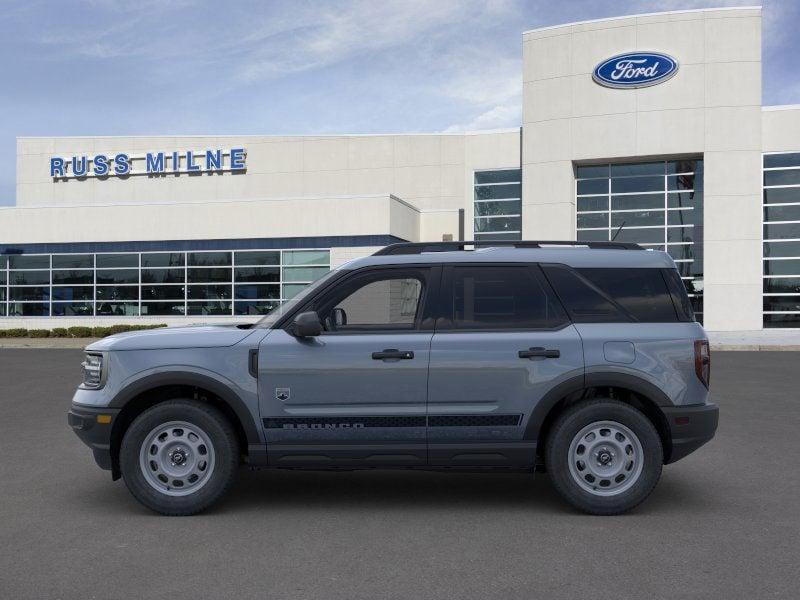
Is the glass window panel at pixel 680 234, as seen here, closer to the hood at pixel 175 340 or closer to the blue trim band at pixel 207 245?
the blue trim band at pixel 207 245

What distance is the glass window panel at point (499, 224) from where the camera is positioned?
3897 centimetres

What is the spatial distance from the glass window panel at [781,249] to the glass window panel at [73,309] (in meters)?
29.6

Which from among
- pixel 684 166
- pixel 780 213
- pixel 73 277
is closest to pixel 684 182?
pixel 684 166

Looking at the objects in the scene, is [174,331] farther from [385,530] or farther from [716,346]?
[716,346]

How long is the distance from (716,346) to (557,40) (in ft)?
53.7

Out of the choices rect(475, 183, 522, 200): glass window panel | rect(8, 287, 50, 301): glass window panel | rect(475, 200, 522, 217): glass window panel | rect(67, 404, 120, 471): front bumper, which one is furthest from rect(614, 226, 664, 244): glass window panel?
rect(67, 404, 120, 471): front bumper

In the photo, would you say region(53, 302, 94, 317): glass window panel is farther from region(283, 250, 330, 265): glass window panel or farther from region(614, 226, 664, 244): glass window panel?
region(614, 226, 664, 244): glass window panel

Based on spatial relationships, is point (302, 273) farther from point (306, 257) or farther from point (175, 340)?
point (175, 340)

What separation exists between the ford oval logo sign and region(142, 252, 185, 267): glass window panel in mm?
19647

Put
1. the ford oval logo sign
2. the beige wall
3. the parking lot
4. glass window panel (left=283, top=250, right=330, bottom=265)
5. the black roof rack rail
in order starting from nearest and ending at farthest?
the parking lot < the black roof rack rail < the beige wall < the ford oval logo sign < glass window panel (left=283, top=250, right=330, bottom=265)

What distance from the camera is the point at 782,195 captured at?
34438mm

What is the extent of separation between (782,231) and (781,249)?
29.9 inches

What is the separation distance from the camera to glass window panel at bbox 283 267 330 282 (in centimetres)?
3578

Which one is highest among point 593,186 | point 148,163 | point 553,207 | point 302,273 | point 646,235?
point 148,163
